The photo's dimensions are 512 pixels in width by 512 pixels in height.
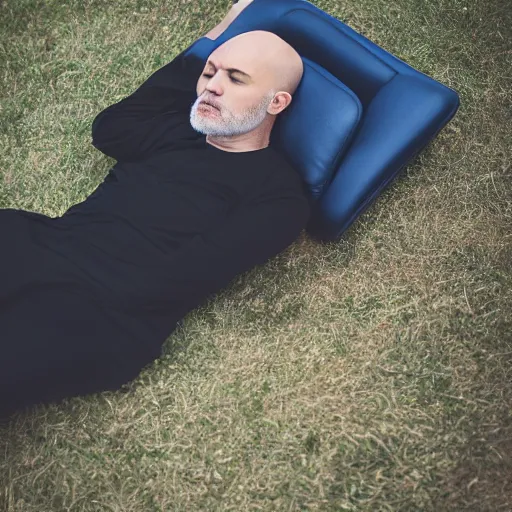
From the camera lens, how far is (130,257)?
6.83 ft

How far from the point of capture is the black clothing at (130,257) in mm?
1979

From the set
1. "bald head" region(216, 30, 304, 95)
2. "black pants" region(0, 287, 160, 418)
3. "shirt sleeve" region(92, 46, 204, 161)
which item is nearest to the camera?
"black pants" region(0, 287, 160, 418)

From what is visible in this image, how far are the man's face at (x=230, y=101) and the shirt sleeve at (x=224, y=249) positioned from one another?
1.07 ft

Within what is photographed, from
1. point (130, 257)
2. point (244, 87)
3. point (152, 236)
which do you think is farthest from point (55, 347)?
point (244, 87)

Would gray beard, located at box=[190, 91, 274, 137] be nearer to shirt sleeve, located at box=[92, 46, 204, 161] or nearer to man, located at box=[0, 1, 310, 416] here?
man, located at box=[0, 1, 310, 416]

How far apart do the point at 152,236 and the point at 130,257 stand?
11 centimetres

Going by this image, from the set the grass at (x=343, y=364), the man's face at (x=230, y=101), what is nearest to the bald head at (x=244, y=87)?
the man's face at (x=230, y=101)

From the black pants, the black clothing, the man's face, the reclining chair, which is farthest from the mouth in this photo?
the black pants

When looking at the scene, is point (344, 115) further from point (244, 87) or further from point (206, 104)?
point (206, 104)

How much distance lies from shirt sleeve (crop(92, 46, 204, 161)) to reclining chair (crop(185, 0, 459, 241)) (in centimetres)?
37

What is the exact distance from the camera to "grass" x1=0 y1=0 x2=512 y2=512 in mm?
2111

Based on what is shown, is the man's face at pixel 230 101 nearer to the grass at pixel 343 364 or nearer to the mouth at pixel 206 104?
the mouth at pixel 206 104

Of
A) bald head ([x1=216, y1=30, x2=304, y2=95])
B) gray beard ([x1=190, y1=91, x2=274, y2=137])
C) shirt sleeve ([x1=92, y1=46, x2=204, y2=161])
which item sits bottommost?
shirt sleeve ([x1=92, y1=46, x2=204, y2=161])

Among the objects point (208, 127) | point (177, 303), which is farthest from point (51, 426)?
point (208, 127)
